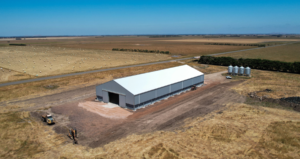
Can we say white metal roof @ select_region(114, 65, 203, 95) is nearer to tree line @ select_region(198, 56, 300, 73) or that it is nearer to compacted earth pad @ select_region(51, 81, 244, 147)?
compacted earth pad @ select_region(51, 81, 244, 147)

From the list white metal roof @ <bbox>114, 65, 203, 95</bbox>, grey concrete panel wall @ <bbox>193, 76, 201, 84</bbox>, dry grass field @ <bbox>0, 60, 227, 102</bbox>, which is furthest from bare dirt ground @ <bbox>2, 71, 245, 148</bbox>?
dry grass field @ <bbox>0, 60, 227, 102</bbox>

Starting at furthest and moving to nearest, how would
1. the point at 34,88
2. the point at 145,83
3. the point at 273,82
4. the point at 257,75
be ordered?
the point at 257,75, the point at 273,82, the point at 34,88, the point at 145,83

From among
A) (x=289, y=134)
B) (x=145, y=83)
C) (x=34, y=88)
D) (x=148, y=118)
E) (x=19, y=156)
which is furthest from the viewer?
(x=34, y=88)

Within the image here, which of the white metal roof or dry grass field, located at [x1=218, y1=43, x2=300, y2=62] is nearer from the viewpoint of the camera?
the white metal roof

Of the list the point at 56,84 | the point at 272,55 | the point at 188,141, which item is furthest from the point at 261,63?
the point at 56,84

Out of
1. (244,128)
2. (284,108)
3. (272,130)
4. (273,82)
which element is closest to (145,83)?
(244,128)

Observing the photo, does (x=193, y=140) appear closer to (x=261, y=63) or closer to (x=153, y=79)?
(x=153, y=79)

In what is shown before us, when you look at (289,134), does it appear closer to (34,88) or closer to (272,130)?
(272,130)
